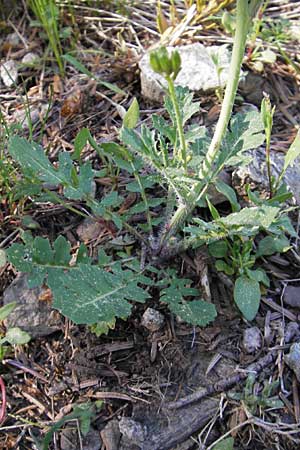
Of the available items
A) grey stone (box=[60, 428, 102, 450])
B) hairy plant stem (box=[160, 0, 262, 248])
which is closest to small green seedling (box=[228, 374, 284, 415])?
grey stone (box=[60, 428, 102, 450])

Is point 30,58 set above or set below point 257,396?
above

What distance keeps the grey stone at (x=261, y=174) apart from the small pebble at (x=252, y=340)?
48 cm

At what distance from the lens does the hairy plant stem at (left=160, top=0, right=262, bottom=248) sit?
1.31 meters

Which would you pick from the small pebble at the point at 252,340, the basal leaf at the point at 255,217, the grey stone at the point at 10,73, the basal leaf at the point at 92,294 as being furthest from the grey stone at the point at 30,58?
the small pebble at the point at 252,340

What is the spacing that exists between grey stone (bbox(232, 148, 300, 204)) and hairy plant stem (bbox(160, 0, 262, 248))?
0.21 metres

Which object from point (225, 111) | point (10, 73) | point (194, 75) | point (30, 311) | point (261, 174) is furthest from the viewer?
point (10, 73)

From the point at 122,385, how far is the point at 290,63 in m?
1.46

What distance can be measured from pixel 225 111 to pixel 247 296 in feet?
1.82

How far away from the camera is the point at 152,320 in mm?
1662

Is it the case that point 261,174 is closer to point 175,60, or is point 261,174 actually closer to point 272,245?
point 272,245

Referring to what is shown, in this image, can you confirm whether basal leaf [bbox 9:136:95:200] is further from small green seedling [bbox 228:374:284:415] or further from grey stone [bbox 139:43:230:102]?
small green seedling [bbox 228:374:284:415]

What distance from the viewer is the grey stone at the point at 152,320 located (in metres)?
1.66

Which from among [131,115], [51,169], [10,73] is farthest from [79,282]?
[10,73]

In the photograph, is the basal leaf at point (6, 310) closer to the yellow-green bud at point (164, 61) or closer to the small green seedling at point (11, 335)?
the small green seedling at point (11, 335)
